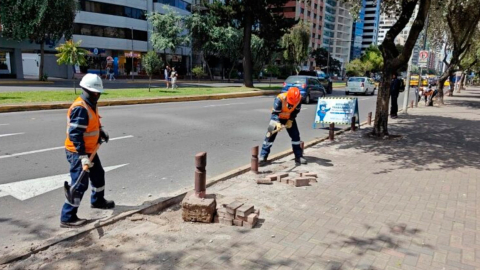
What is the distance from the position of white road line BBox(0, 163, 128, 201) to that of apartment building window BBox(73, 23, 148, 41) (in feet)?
123

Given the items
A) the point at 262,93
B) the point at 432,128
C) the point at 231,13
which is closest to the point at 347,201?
the point at 432,128

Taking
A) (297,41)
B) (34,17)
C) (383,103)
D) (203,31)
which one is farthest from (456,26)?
(297,41)

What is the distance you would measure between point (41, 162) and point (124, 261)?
12.6 feet

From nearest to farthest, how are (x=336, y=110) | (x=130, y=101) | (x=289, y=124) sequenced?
1. (x=289, y=124)
2. (x=336, y=110)
3. (x=130, y=101)

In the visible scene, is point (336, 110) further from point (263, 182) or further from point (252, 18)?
point (252, 18)

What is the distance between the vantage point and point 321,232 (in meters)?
4.01

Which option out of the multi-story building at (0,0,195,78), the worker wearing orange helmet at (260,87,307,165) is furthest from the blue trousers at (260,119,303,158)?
the multi-story building at (0,0,195,78)

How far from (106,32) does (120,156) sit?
38246mm

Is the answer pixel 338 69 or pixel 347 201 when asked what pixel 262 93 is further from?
pixel 338 69

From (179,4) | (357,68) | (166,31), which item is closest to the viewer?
(166,31)

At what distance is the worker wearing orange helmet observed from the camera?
21.8 ft

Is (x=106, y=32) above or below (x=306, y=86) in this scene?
above

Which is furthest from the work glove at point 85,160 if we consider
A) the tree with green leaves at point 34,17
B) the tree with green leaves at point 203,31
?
the tree with green leaves at point 203,31

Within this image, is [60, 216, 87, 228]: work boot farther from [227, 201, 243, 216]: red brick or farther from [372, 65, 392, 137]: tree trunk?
[372, 65, 392, 137]: tree trunk
